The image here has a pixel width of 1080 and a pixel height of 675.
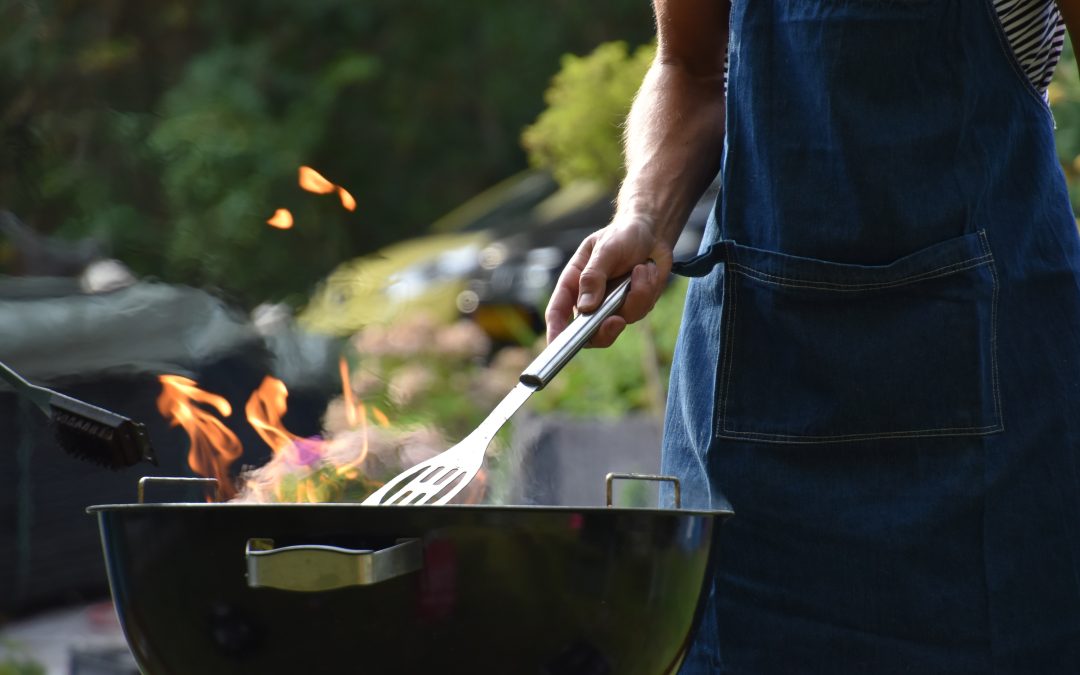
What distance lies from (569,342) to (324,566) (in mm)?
296

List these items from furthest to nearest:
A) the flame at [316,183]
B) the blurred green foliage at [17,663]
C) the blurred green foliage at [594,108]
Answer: the blurred green foliage at [594,108] < the blurred green foliage at [17,663] < the flame at [316,183]

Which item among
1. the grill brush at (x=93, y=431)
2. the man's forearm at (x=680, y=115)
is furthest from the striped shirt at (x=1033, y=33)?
the grill brush at (x=93, y=431)

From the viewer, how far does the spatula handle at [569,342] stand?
98 cm

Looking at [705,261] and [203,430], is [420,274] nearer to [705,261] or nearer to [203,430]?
[203,430]

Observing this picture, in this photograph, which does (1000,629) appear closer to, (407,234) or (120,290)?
(120,290)

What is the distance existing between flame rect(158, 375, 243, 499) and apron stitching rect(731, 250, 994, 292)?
0.57 metres

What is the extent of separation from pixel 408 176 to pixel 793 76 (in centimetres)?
1351

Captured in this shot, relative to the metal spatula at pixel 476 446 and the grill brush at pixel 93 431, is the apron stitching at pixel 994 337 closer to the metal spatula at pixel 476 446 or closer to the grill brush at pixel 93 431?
the metal spatula at pixel 476 446

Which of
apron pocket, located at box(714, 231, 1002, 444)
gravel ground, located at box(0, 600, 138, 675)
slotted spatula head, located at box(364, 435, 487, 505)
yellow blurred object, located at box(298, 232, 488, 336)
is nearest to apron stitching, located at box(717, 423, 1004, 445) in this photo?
apron pocket, located at box(714, 231, 1002, 444)

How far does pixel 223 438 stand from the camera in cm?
136

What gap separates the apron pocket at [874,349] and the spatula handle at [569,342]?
0.14 meters

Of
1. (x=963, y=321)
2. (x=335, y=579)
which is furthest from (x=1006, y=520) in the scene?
(x=335, y=579)

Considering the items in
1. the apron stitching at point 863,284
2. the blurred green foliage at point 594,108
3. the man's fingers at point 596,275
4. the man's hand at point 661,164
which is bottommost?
the apron stitching at point 863,284

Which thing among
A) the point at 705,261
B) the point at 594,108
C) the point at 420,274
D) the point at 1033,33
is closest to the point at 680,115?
the point at 705,261
